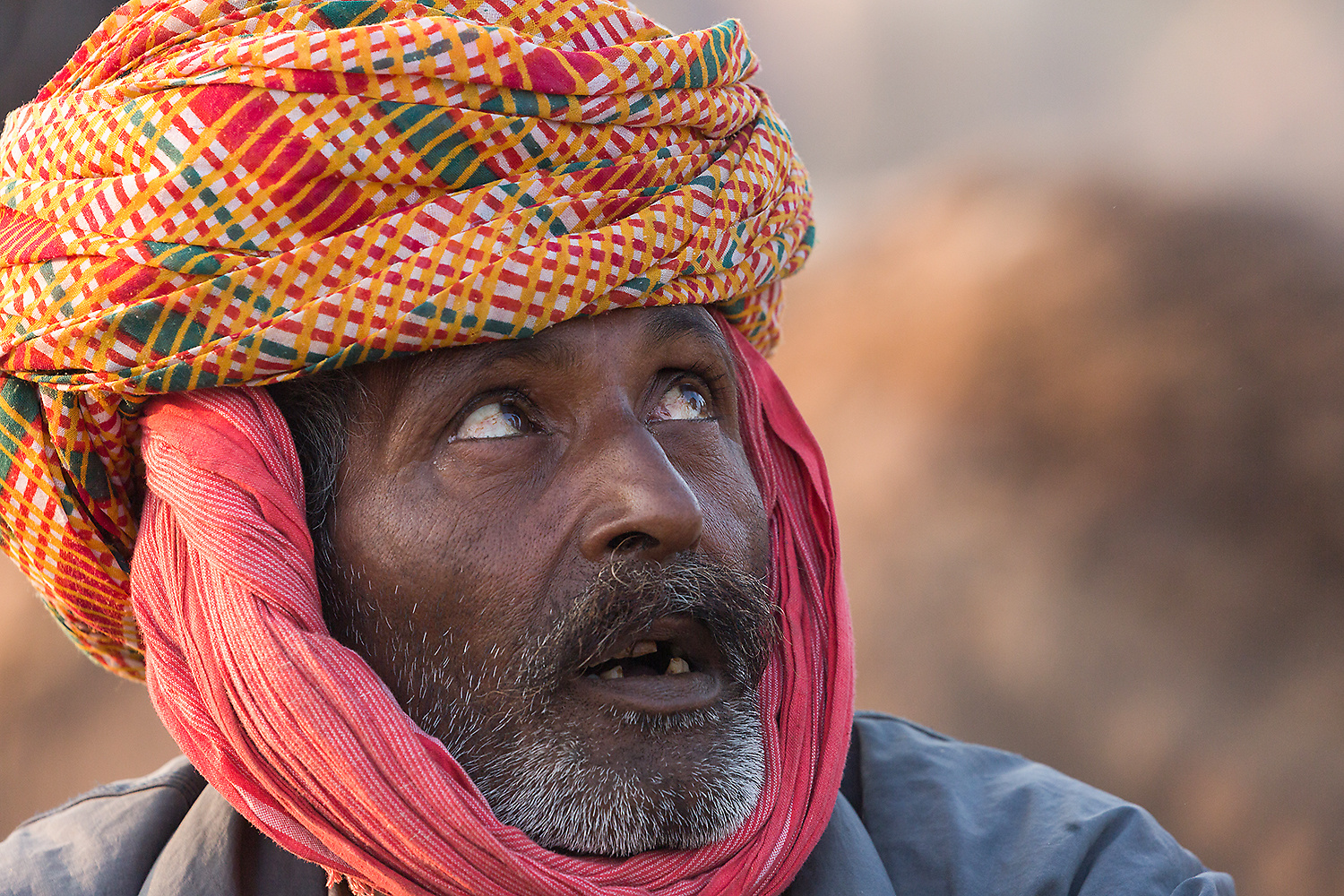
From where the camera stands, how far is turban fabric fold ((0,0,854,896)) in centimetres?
159

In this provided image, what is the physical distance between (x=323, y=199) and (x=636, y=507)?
0.62 metres

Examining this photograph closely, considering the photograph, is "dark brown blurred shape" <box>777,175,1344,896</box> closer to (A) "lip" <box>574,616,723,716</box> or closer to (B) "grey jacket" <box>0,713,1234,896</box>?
(B) "grey jacket" <box>0,713,1234,896</box>

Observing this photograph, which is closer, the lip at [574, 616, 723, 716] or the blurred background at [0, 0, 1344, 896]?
the lip at [574, 616, 723, 716]

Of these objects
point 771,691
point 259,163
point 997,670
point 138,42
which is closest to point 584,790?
point 771,691

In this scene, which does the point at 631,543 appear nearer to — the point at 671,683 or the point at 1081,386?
the point at 671,683

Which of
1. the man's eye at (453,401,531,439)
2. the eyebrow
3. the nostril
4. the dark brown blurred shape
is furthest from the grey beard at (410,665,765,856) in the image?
the dark brown blurred shape

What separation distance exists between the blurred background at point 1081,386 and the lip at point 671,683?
197 centimetres

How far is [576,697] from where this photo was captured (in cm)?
166

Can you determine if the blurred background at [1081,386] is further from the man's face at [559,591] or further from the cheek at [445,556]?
the cheek at [445,556]

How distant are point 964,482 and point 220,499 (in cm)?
254

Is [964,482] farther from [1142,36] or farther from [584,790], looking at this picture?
[584,790]

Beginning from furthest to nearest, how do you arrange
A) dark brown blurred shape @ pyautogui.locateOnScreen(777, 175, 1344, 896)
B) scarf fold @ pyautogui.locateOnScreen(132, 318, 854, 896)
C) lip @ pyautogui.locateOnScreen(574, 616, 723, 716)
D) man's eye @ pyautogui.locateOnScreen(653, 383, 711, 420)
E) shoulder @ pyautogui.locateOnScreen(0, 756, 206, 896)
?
dark brown blurred shape @ pyautogui.locateOnScreen(777, 175, 1344, 896)
shoulder @ pyautogui.locateOnScreen(0, 756, 206, 896)
man's eye @ pyautogui.locateOnScreen(653, 383, 711, 420)
lip @ pyautogui.locateOnScreen(574, 616, 723, 716)
scarf fold @ pyautogui.locateOnScreen(132, 318, 854, 896)

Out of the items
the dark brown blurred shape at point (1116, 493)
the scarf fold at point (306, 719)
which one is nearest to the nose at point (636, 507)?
the scarf fold at point (306, 719)

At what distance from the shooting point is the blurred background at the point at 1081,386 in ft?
10.3
